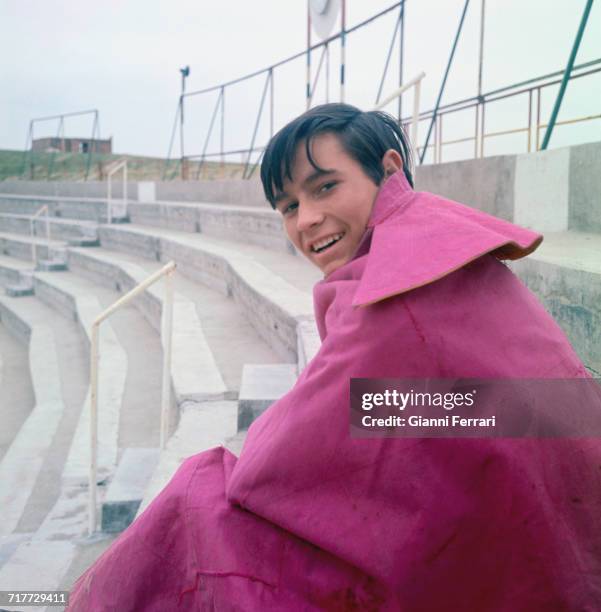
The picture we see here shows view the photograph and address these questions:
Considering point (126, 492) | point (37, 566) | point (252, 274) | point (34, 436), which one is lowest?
point (34, 436)

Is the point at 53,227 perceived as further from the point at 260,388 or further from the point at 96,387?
the point at 260,388

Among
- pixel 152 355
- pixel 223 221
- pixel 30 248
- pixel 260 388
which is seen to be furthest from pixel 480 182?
pixel 30 248

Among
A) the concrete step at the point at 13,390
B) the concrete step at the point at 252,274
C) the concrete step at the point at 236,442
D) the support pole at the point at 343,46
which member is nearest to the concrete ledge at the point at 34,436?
the concrete step at the point at 13,390

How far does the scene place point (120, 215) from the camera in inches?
486

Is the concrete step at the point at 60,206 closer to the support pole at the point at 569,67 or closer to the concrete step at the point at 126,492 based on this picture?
the concrete step at the point at 126,492

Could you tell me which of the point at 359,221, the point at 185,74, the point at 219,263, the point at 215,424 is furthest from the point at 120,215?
the point at 359,221

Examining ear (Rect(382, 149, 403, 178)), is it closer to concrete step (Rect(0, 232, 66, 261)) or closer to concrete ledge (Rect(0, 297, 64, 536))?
concrete ledge (Rect(0, 297, 64, 536))

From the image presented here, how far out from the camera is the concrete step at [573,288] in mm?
1615

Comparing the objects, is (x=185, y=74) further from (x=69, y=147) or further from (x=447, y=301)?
(x=447, y=301)

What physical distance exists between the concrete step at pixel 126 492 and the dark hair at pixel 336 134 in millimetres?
1938

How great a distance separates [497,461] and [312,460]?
21 cm

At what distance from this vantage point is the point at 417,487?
2.50ft

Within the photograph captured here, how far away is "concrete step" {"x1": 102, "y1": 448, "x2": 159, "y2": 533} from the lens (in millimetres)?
2668

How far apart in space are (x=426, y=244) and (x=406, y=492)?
0.99 ft
